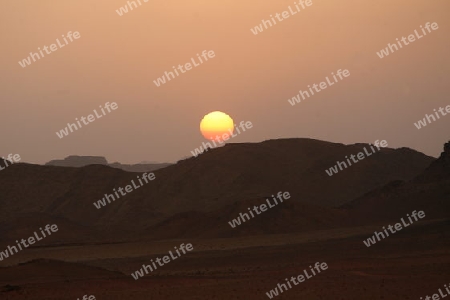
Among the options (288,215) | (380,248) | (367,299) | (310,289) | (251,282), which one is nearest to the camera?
(367,299)

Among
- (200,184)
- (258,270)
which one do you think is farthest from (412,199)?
(200,184)

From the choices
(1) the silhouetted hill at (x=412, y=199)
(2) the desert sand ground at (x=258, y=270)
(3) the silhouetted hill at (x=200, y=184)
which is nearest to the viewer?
(2) the desert sand ground at (x=258, y=270)

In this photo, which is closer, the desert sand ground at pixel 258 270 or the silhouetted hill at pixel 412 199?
the desert sand ground at pixel 258 270

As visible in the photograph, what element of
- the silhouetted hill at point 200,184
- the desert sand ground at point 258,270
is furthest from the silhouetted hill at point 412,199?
the silhouetted hill at point 200,184

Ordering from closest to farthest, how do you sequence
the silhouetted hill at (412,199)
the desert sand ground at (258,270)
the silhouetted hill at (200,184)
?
the desert sand ground at (258,270)
the silhouetted hill at (412,199)
the silhouetted hill at (200,184)

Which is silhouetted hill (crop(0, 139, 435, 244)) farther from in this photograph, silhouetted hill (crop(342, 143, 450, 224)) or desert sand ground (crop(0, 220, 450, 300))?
desert sand ground (crop(0, 220, 450, 300))

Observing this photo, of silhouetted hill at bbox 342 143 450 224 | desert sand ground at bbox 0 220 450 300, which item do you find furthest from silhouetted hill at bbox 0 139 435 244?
desert sand ground at bbox 0 220 450 300

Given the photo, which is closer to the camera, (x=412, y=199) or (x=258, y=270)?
(x=258, y=270)

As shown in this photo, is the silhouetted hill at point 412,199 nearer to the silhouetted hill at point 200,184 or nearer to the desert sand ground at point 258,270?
the desert sand ground at point 258,270

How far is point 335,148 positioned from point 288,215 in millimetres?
34074

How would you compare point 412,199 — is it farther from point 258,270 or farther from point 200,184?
point 200,184

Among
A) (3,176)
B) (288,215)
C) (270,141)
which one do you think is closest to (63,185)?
(3,176)

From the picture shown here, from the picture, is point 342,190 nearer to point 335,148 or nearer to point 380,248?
point 335,148

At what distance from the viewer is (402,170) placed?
286 ft
